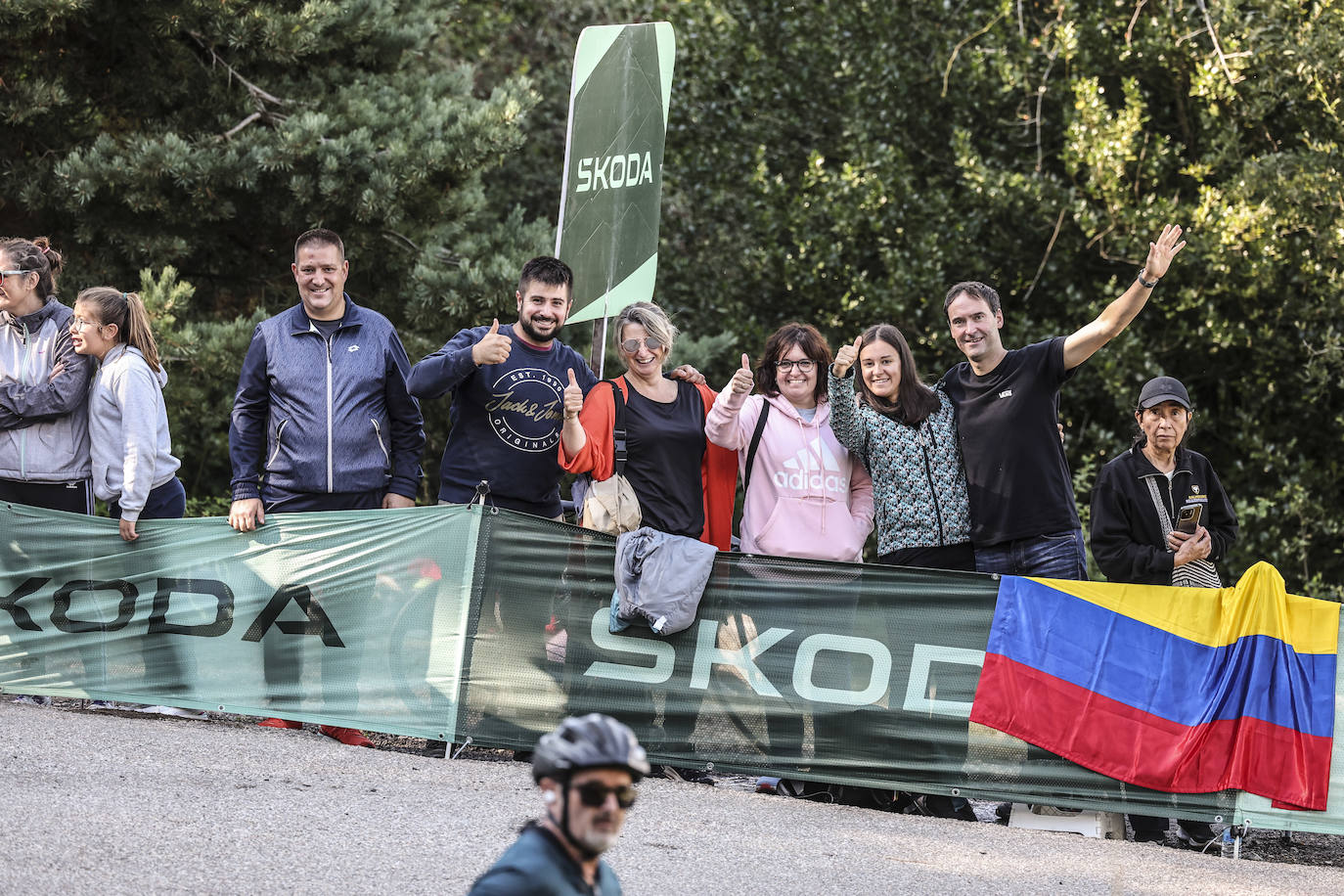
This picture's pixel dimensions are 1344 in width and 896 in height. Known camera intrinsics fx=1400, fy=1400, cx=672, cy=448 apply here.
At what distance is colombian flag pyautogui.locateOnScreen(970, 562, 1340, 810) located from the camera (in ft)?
19.4

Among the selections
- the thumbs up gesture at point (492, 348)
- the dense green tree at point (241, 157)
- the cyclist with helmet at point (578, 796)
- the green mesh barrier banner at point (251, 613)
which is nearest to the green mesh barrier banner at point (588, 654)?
the green mesh barrier banner at point (251, 613)

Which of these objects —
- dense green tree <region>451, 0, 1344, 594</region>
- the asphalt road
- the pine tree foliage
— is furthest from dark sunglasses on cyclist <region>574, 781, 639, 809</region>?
dense green tree <region>451, 0, 1344, 594</region>

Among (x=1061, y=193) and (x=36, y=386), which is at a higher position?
(x=1061, y=193)

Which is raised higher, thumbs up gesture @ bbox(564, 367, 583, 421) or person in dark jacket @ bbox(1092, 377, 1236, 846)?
thumbs up gesture @ bbox(564, 367, 583, 421)

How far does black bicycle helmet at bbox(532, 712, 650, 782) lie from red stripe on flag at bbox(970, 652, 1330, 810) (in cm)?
378

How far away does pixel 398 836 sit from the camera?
205 inches

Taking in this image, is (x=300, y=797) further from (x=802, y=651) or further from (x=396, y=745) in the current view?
(x=802, y=651)

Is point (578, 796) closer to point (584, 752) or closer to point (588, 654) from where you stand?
point (584, 752)

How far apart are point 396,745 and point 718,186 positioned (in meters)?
10.4

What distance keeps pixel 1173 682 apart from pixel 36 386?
18.3 ft

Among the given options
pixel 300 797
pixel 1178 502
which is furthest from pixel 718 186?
pixel 300 797

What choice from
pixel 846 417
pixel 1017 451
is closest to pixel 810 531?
pixel 846 417

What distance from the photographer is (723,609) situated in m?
6.31

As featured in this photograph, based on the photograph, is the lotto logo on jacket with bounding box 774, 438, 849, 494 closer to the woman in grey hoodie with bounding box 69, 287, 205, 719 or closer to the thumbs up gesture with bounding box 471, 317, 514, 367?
the thumbs up gesture with bounding box 471, 317, 514, 367
